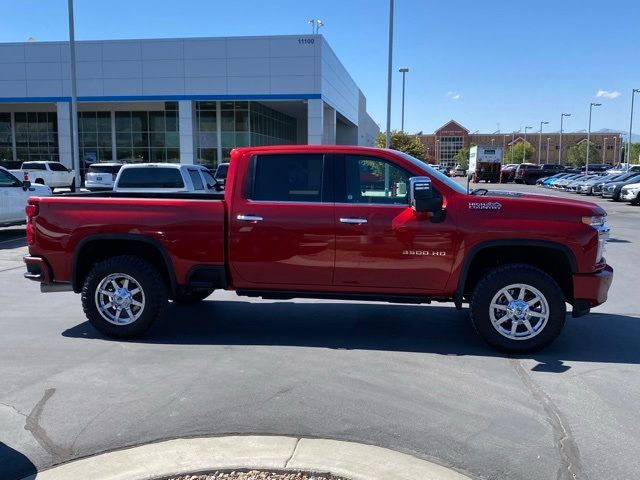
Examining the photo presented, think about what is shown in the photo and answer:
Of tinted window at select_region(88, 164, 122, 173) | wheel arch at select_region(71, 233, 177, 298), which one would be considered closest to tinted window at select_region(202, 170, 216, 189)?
wheel arch at select_region(71, 233, 177, 298)

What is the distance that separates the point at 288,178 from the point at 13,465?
3545 millimetres

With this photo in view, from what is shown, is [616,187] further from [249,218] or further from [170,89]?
[249,218]

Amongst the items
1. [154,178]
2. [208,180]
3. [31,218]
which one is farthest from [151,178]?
[31,218]

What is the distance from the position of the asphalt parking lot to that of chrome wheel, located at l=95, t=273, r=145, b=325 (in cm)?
29

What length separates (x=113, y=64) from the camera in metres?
36.3

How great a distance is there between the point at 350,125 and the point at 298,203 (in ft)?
188

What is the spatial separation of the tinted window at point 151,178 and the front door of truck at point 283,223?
341 inches

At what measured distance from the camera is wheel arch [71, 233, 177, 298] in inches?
236

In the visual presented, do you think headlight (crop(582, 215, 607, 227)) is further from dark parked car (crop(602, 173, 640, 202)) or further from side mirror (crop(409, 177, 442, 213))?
dark parked car (crop(602, 173, 640, 202))

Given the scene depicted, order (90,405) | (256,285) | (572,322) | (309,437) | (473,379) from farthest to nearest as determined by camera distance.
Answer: (572,322) → (256,285) → (473,379) → (90,405) → (309,437)

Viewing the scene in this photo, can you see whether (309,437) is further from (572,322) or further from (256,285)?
(572,322)

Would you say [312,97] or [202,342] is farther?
[312,97]

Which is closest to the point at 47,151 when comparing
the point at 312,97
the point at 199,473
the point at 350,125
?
the point at 312,97

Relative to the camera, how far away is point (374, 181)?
598cm
